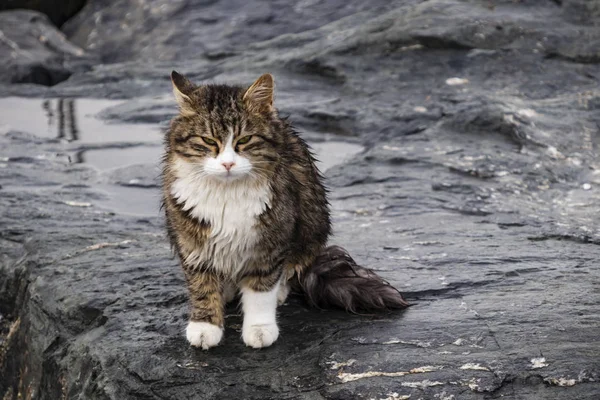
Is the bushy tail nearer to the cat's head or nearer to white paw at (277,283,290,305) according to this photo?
white paw at (277,283,290,305)

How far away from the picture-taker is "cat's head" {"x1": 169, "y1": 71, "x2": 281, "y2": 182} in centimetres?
384

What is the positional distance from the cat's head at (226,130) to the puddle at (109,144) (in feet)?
8.52

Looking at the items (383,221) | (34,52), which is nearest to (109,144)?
(383,221)

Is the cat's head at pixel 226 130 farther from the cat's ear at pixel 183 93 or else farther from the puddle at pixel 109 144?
the puddle at pixel 109 144

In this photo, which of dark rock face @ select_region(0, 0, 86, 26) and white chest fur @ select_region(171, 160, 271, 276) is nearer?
white chest fur @ select_region(171, 160, 271, 276)

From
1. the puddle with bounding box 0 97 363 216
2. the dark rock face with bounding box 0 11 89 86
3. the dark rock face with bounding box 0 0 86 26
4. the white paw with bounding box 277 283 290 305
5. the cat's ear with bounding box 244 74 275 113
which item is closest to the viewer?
the cat's ear with bounding box 244 74 275 113

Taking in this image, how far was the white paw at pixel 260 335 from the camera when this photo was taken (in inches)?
155

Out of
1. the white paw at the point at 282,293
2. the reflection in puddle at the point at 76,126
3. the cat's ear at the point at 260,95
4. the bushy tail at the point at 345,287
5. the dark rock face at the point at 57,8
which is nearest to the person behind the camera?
the cat's ear at the point at 260,95

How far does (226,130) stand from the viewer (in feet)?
12.7

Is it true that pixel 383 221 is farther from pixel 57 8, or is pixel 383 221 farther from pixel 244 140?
pixel 57 8

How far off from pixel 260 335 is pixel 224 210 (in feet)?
1.75

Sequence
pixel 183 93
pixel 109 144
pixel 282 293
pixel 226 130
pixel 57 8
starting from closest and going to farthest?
pixel 226 130, pixel 183 93, pixel 282 293, pixel 109 144, pixel 57 8

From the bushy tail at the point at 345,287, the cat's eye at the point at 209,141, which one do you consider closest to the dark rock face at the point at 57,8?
the bushy tail at the point at 345,287

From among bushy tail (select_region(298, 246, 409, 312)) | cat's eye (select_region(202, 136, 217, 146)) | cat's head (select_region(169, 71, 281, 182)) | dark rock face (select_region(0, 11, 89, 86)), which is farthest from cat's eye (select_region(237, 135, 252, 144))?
dark rock face (select_region(0, 11, 89, 86))
